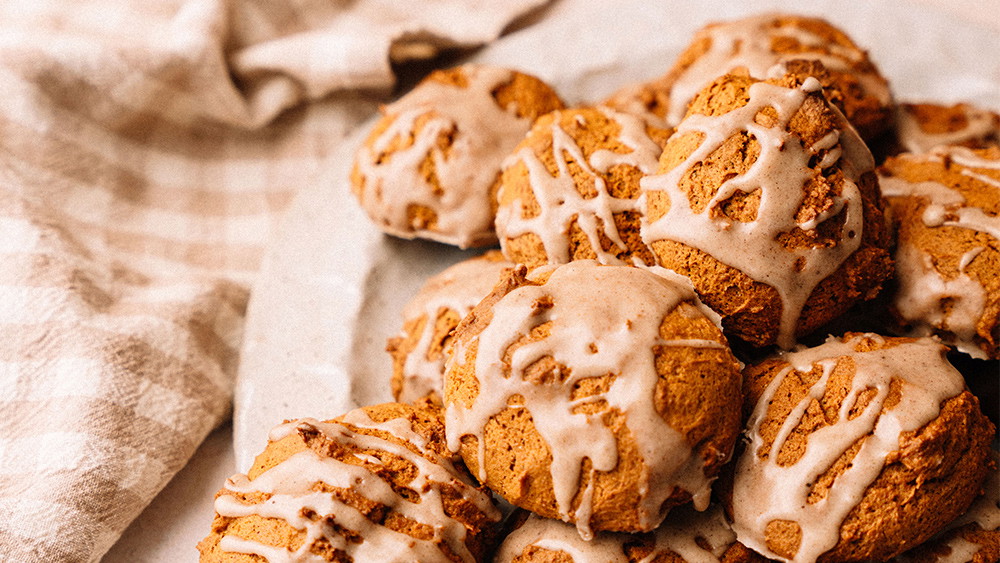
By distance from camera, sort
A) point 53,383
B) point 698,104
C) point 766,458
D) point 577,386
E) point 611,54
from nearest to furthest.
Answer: point 577,386 → point 766,458 → point 698,104 → point 53,383 → point 611,54

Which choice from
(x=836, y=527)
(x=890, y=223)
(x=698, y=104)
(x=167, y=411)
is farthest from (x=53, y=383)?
(x=890, y=223)

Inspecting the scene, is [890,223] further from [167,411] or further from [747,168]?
[167,411]

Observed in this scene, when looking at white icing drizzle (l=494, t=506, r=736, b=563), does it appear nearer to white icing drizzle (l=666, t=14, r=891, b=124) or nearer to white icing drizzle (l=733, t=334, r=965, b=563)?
Result: white icing drizzle (l=733, t=334, r=965, b=563)

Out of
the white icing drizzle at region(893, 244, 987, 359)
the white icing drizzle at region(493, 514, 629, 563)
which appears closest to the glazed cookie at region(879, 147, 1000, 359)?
the white icing drizzle at region(893, 244, 987, 359)

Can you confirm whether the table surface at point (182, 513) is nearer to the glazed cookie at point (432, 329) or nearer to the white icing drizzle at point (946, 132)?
the glazed cookie at point (432, 329)

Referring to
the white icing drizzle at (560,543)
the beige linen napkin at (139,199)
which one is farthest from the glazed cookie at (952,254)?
the beige linen napkin at (139,199)

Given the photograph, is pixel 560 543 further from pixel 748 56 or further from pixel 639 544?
pixel 748 56
